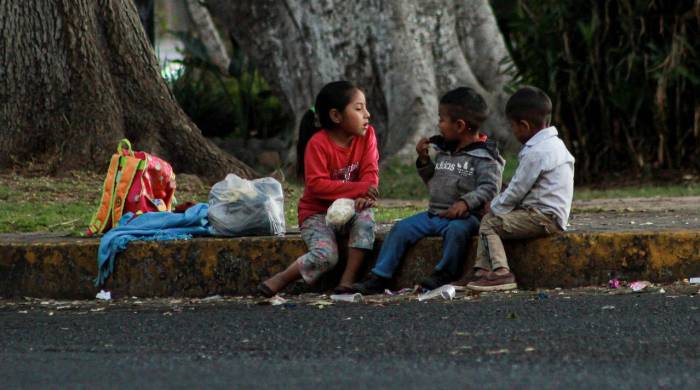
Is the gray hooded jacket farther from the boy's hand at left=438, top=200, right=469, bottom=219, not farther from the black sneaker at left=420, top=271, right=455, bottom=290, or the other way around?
the black sneaker at left=420, top=271, right=455, bottom=290

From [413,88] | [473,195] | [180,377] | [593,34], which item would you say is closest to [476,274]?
[473,195]

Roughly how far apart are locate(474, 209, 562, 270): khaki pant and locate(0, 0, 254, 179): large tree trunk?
4.81 m

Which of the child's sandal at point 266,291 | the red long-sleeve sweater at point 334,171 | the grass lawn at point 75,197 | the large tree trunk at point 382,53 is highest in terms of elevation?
the large tree trunk at point 382,53

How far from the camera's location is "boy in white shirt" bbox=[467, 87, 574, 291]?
6.02 m

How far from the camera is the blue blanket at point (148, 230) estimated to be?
6.55m

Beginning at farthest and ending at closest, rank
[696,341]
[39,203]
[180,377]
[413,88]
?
[413,88] < [39,203] < [696,341] < [180,377]

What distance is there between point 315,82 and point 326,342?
1091cm

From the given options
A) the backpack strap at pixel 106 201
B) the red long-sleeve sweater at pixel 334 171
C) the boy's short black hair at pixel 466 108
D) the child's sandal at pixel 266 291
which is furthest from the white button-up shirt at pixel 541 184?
the backpack strap at pixel 106 201

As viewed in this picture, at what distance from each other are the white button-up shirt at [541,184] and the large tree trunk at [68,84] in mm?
4805

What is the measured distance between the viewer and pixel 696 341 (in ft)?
15.0

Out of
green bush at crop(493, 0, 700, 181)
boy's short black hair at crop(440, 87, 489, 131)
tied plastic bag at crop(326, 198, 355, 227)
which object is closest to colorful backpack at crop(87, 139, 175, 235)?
tied plastic bag at crop(326, 198, 355, 227)

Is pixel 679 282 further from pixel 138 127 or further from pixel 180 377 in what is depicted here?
pixel 138 127

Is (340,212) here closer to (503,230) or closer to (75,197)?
(503,230)

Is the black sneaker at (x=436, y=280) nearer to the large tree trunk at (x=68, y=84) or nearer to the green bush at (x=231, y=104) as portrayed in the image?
the large tree trunk at (x=68, y=84)
